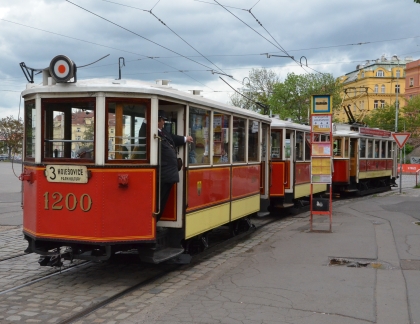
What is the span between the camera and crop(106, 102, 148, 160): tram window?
7.12 meters

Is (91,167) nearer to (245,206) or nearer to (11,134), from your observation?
(245,206)

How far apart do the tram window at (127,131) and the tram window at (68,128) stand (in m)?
0.24

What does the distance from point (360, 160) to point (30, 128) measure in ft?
56.7

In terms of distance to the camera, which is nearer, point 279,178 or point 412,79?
point 279,178

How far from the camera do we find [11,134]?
251ft

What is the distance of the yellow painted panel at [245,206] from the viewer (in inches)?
407

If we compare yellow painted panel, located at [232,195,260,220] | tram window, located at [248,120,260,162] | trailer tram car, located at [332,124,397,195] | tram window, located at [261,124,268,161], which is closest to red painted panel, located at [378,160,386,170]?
trailer tram car, located at [332,124,397,195]

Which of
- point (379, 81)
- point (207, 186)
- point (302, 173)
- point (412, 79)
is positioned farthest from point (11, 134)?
point (207, 186)

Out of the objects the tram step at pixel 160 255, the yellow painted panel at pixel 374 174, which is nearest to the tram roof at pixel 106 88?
the tram step at pixel 160 255

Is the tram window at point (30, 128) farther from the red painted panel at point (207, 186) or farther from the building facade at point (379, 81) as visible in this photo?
the building facade at point (379, 81)

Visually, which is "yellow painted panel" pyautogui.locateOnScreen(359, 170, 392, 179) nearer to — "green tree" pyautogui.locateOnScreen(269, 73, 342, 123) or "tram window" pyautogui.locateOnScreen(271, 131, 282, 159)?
"tram window" pyautogui.locateOnScreen(271, 131, 282, 159)

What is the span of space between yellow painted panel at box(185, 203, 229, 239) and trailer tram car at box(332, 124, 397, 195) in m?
11.8

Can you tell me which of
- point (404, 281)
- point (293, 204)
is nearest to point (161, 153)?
point (404, 281)

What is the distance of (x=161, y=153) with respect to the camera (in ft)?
24.7
